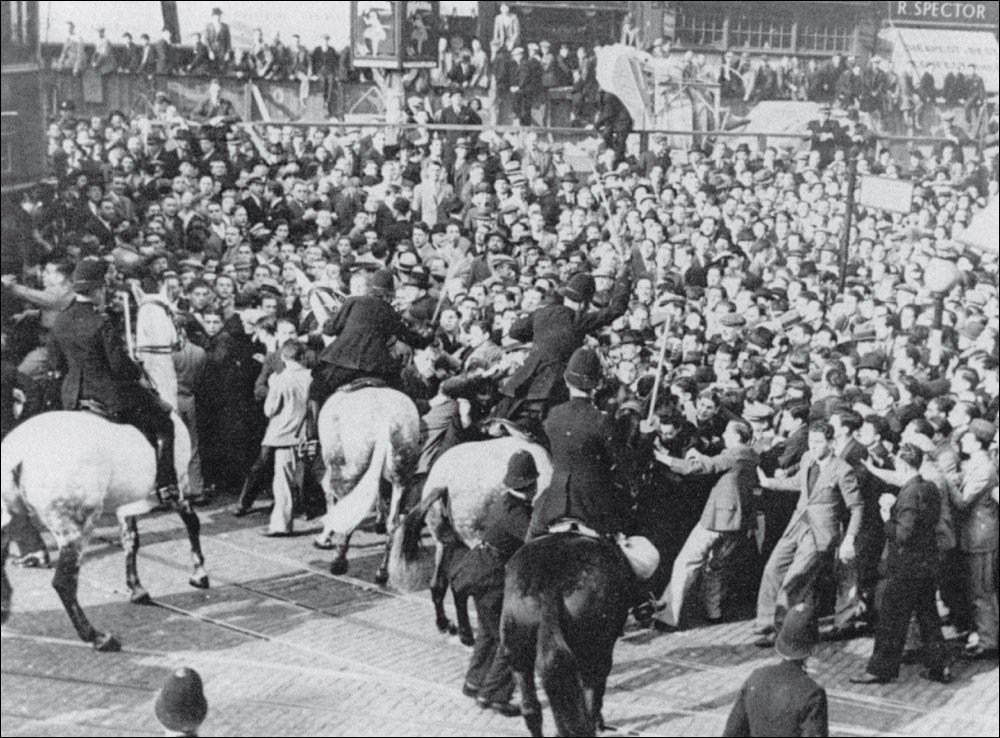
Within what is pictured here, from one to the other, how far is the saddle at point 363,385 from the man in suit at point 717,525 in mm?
1802

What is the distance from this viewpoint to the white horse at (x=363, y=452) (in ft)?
25.0

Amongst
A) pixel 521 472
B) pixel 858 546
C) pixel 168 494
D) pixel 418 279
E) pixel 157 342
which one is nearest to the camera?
pixel 521 472

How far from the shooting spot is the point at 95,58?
24.3ft

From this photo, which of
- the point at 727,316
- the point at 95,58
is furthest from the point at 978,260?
the point at 95,58

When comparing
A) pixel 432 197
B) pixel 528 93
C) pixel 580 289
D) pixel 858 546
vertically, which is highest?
pixel 528 93

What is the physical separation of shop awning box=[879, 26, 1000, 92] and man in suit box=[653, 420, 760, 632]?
3.05 meters

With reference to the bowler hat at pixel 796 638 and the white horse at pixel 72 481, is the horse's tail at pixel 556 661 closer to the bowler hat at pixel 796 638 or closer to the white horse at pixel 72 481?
the bowler hat at pixel 796 638

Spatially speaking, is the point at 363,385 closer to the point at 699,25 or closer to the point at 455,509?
the point at 455,509

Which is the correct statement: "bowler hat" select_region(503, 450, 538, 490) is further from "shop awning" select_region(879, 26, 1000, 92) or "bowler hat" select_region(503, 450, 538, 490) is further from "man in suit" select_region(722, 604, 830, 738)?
"shop awning" select_region(879, 26, 1000, 92)

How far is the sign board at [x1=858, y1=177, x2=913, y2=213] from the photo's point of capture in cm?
851

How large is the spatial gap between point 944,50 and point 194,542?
6280 mm

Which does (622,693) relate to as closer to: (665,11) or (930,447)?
(930,447)

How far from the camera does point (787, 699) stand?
14.4 feet

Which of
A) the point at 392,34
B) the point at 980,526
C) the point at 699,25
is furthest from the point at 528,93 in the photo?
the point at 980,526
